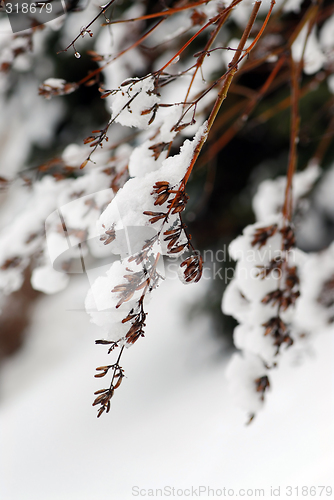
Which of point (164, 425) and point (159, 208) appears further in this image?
point (164, 425)

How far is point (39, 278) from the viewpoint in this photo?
2.58ft

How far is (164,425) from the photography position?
1.70 meters

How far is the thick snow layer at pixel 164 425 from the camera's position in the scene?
1.44 meters

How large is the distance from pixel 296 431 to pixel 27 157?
2.27 m

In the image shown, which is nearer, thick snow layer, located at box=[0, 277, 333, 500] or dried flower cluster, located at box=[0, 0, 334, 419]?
dried flower cluster, located at box=[0, 0, 334, 419]

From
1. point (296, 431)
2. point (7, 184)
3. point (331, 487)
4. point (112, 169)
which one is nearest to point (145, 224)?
point (112, 169)

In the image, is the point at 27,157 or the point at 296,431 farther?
the point at 27,157

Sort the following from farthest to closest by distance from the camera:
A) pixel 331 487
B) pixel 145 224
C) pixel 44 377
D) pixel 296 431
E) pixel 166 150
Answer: pixel 44 377 → pixel 296 431 → pixel 331 487 → pixel 166 150 → pixel 145 224

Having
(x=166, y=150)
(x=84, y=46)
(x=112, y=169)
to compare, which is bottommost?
(x=166, y=150)

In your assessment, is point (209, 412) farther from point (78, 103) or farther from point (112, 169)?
point (78, 103)

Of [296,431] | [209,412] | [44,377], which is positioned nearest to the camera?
[296,431]

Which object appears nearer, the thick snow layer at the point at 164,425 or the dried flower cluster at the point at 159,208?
the dried flower cluster at the point at 159,208

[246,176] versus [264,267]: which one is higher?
[246,176]

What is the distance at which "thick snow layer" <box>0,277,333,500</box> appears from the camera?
4.73ft
